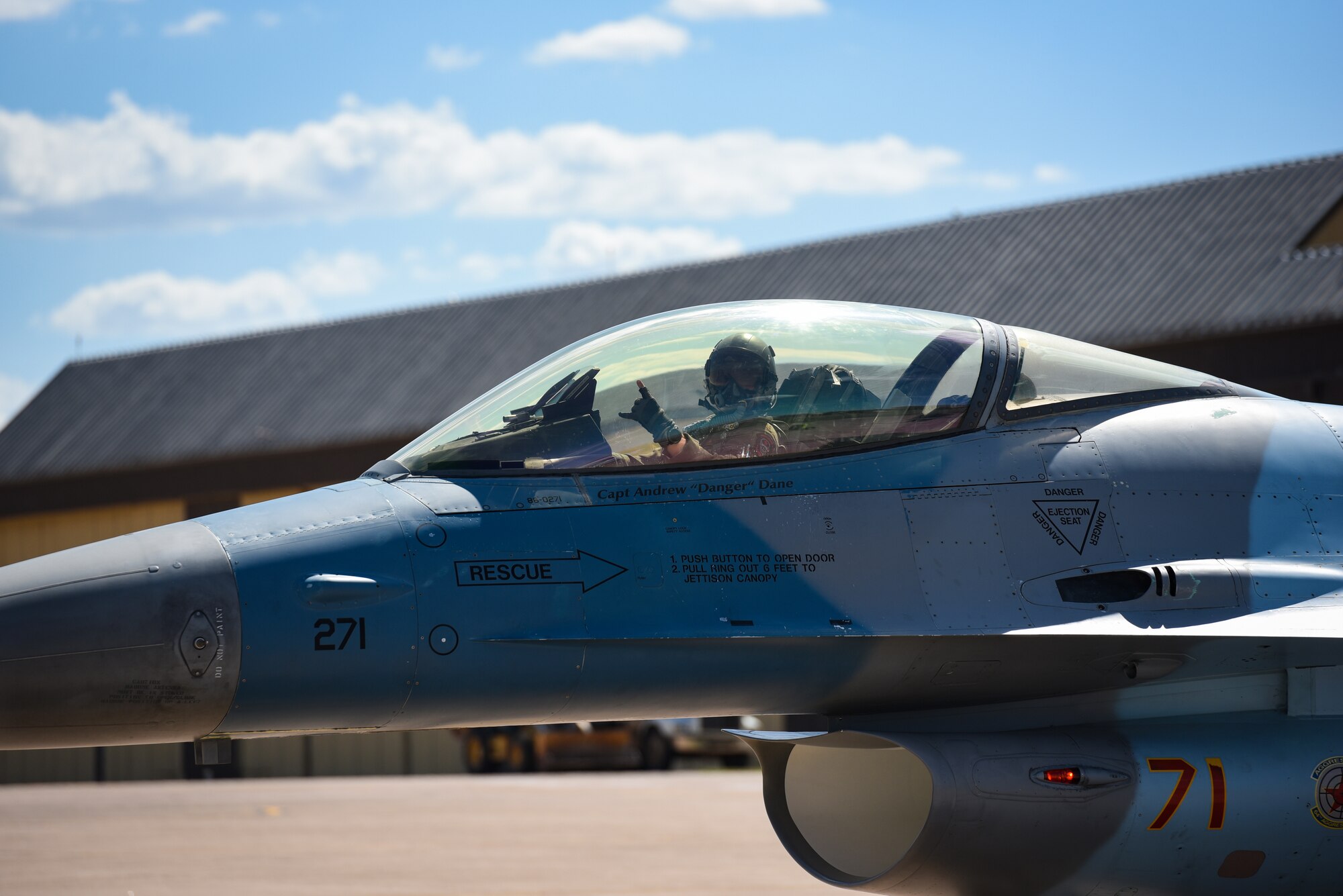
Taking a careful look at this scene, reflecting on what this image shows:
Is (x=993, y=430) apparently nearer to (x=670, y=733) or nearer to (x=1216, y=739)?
(x=1216, y=739)

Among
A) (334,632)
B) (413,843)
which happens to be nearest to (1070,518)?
(334,632)

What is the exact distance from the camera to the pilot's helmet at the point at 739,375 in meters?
5.75

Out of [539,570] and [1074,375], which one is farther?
[1074,375]

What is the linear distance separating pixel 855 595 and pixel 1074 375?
152cm

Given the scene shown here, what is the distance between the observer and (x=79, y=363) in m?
39.8

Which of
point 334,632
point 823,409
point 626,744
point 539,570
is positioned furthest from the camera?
point 626,744

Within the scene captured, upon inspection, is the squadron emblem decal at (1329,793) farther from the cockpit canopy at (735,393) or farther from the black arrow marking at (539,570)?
the black arrow marking at (539,570)

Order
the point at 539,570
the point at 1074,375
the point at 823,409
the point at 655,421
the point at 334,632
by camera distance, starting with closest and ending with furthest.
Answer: the point at 334,632, the point at 539,570, the point at 655,421, the point at 823,409, the point at 1074,375

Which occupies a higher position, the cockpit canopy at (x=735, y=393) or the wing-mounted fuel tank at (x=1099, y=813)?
the cockpit canopy at (x=735, y=393)

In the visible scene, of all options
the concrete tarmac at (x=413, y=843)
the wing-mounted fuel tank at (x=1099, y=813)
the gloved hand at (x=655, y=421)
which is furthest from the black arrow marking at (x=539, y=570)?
the concrete tarmac at (x=413, y=843)

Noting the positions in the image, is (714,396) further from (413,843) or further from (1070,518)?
(413,843)

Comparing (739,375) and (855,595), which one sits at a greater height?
(739,375)

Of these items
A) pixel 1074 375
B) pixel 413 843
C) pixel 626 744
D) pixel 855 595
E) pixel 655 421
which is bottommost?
pixel 626 744

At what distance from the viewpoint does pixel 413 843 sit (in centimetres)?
1319
